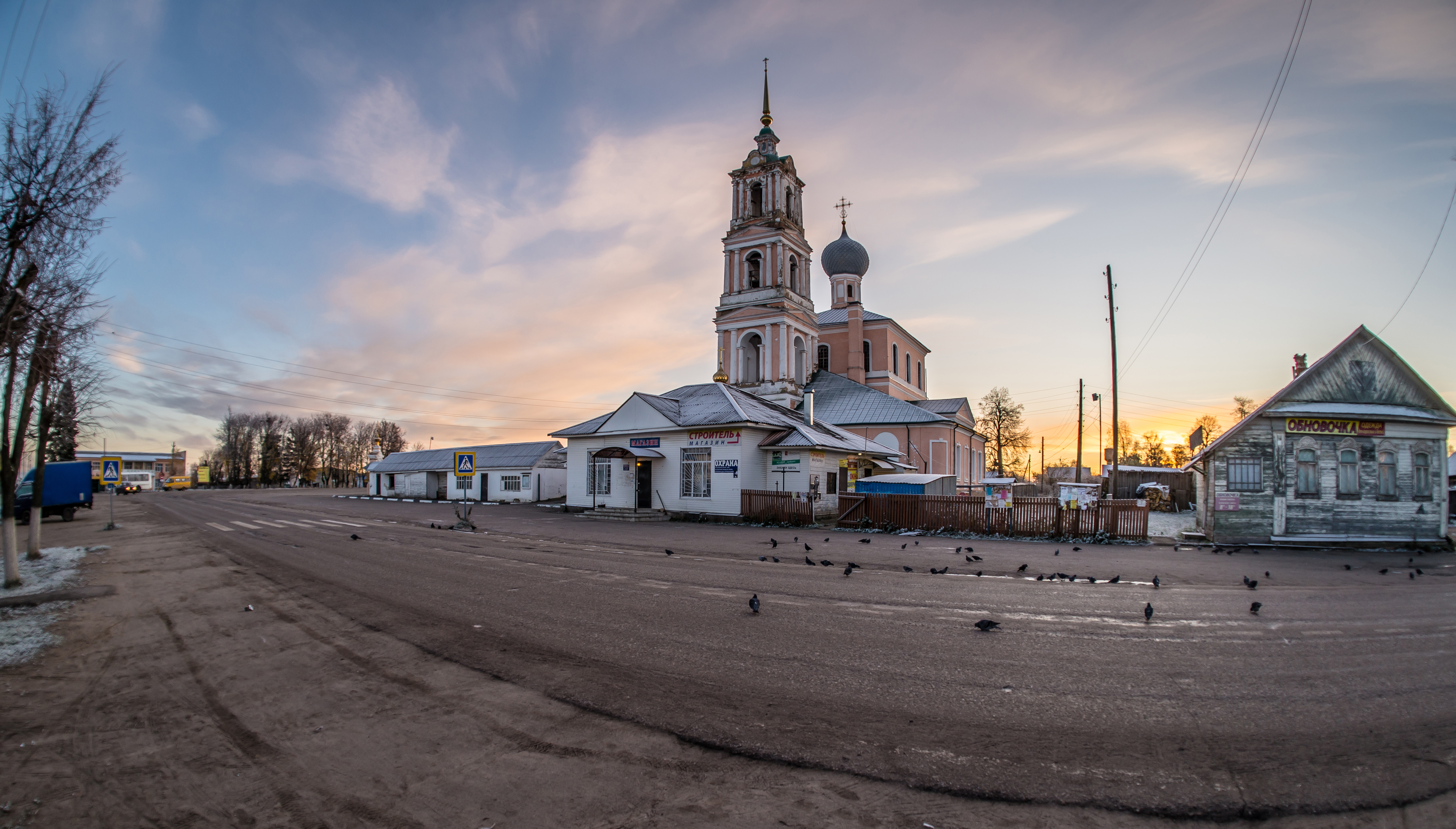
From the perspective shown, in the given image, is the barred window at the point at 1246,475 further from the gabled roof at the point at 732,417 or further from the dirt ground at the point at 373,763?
the dirt ground at the point at 373,763

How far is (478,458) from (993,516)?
4389cm

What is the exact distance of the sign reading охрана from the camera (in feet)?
65.6

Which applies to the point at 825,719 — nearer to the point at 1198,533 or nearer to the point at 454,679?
the point at 454,679

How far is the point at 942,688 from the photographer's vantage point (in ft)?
18.1

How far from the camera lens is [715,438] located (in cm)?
2858

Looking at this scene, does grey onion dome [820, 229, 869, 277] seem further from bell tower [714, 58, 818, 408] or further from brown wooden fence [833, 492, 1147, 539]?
brown wooden fence [833, 492, 1147, 539]

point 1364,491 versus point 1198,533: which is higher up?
point 1364,491

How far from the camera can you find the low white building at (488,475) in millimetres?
47656

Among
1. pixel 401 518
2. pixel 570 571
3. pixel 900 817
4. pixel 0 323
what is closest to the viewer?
pixel 900 817

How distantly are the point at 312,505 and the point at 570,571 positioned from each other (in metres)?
36.7

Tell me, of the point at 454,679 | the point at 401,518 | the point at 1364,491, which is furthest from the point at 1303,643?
the point at 401,518

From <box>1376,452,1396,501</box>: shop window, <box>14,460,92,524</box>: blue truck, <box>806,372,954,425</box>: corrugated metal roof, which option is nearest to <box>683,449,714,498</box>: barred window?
<box>806,372,954,425</box>: corrugated metal roof

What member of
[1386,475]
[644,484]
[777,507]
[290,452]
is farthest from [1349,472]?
[290,452]

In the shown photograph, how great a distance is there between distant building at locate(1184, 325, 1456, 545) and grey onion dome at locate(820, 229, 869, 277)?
1401 inches
